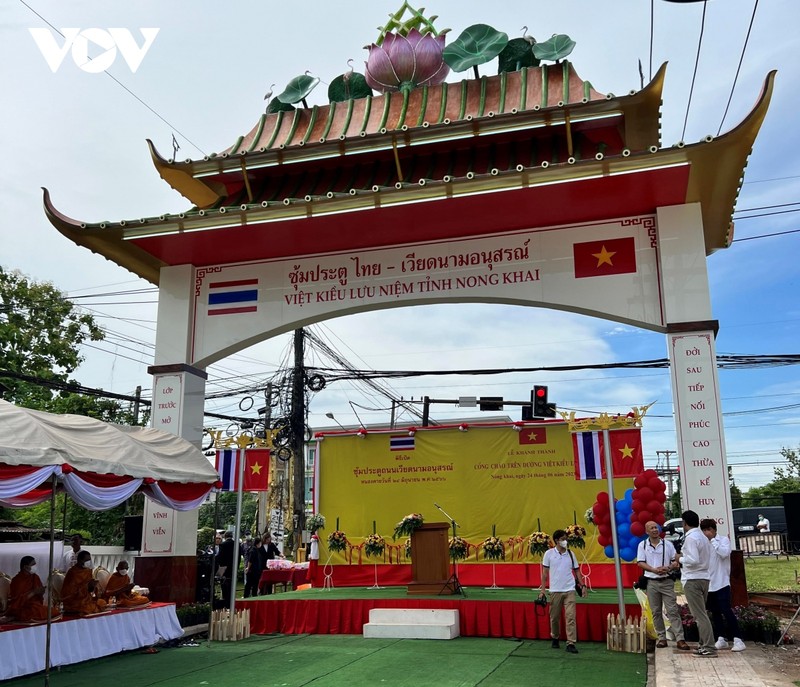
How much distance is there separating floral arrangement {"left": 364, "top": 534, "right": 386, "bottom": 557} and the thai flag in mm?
6108

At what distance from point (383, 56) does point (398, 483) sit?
26.9 ft

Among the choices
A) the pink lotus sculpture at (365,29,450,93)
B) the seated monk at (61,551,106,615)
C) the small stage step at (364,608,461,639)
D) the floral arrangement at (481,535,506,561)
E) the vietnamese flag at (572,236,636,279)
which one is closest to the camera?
the seated monk at (61,551,106,615)

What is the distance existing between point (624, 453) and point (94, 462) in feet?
19.2

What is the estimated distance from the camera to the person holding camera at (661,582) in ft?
24.2

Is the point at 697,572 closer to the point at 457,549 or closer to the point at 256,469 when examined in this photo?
the point at 256,469

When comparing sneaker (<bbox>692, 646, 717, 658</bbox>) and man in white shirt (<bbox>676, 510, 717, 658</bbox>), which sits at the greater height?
man in white shirt (<bbox>676, 510, 717, 658</bbox>)

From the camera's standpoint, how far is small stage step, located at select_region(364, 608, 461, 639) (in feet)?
30.0

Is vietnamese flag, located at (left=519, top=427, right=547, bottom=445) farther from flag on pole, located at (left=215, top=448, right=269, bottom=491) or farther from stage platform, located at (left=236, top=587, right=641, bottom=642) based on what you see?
flag on pole, located at (left=215, top=448, right=269, bottom=491)

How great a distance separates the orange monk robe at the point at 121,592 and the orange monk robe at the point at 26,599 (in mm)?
1002

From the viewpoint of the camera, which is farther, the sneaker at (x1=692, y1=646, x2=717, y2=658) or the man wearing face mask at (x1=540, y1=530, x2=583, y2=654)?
the man wearing face mask at (x1=540, y1=530, x2=583, y2=654)

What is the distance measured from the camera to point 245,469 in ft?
32.7

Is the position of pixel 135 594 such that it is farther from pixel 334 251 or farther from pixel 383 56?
pixel 383 56

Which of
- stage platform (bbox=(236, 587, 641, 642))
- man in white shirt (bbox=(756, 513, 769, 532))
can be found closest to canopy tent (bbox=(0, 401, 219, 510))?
stage platform (bbox=(236, 587, 641, 642))

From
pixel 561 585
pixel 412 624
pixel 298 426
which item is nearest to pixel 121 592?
pixel 412 624
